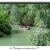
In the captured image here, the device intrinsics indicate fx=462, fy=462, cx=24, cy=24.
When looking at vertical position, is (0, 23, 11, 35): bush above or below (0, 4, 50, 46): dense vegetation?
below

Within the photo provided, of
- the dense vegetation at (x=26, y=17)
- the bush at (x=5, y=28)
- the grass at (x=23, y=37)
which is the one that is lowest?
the grass at (x=23, y=37)

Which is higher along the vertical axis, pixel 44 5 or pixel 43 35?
pixel 44 5

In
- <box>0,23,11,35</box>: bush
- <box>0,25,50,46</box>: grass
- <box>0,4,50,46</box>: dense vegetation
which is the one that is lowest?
<box>0,25,50,46</box>: grass

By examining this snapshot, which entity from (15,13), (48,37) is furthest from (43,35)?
(15,13)

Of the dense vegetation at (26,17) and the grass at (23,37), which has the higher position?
the dense vegetation at (26,17)

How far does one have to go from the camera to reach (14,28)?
359cm

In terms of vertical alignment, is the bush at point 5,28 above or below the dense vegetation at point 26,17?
below

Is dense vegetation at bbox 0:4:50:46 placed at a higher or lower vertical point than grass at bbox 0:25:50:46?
higher

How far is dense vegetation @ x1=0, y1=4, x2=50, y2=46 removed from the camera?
3588 mm

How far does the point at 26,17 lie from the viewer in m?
3.59

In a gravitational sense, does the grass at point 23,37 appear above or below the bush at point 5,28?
below

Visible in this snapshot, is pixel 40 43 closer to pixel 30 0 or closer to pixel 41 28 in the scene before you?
pixel 41 28

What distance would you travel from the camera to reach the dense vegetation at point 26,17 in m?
3.59

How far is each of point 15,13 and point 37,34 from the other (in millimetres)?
237
